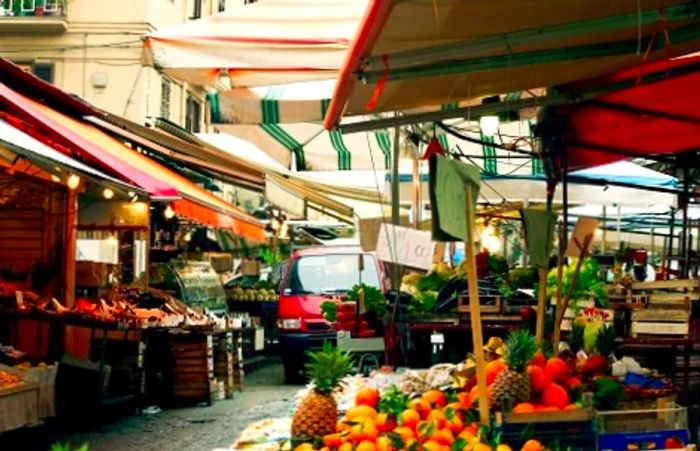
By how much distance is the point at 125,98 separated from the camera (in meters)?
26.9

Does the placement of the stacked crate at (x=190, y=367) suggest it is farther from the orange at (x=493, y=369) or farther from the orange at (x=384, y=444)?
the orange at (x=384, y=444)

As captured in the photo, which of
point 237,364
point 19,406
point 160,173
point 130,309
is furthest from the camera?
point 237,364

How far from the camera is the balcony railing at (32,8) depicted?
2678cm

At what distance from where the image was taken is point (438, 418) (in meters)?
5.34

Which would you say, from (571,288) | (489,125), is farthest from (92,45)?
(571,288)

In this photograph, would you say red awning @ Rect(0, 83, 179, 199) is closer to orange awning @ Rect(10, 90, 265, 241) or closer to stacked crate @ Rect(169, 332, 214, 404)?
orange awning @ Rect(10, 90, 265, 241)

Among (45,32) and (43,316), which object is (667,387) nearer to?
(43,316)

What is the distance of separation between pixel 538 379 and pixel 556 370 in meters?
0.20

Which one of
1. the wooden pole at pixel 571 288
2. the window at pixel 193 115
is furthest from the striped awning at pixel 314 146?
the window at pixel 193 115

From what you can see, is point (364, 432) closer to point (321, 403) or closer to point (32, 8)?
point (321, 403)

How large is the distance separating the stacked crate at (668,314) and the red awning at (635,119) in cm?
116

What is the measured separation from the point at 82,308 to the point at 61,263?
172 centimetres

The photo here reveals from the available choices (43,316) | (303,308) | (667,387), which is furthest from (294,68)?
(303,308)

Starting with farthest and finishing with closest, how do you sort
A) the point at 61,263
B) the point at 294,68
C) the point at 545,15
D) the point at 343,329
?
the point at 61,263
the point at 343,329
the point at 294,68
the point at 545,15
